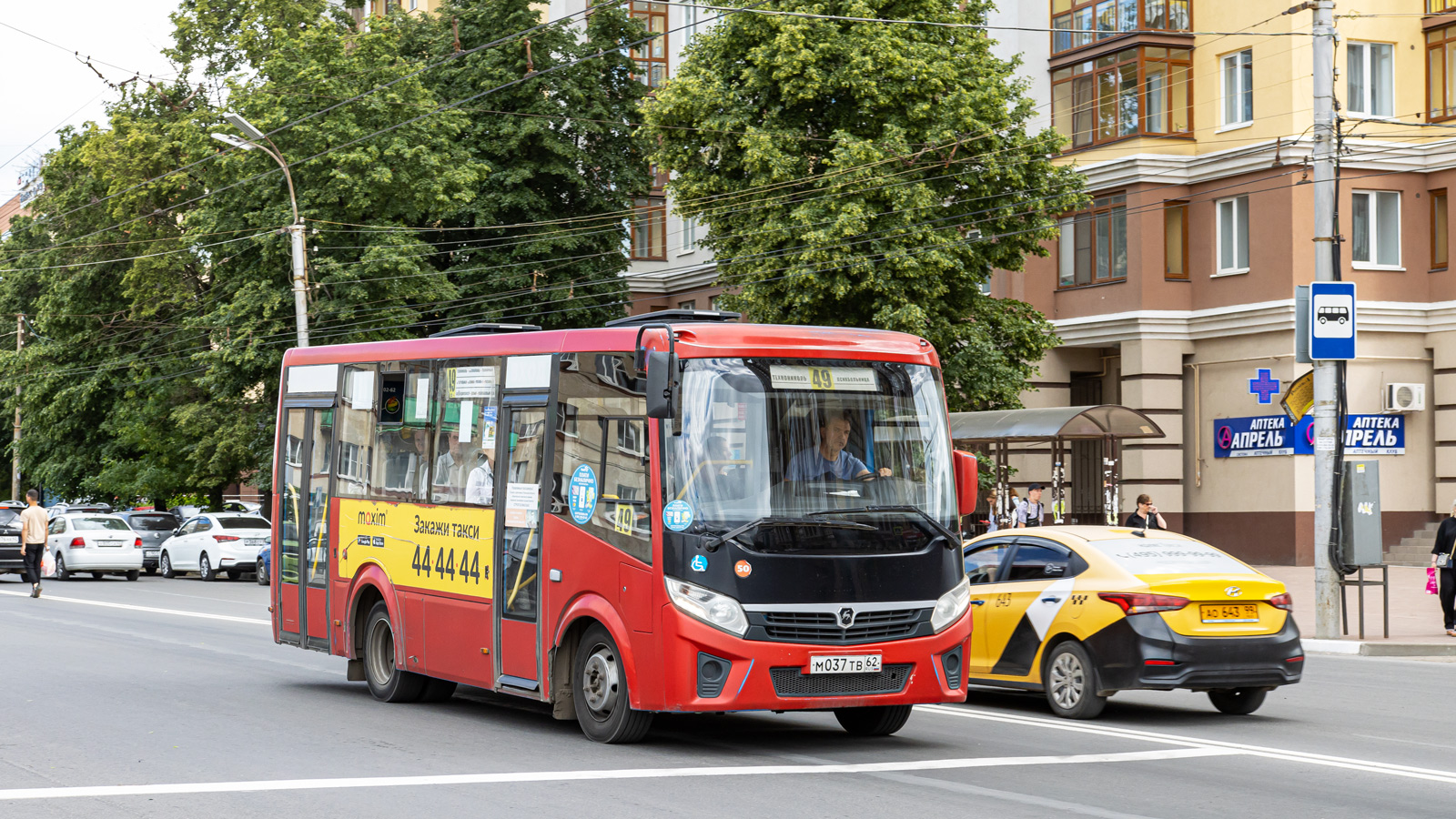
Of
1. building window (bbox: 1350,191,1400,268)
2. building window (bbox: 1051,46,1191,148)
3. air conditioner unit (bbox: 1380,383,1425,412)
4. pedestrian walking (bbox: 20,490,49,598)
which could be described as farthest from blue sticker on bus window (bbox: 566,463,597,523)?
building window (bbox: 1350,191,1400,268)

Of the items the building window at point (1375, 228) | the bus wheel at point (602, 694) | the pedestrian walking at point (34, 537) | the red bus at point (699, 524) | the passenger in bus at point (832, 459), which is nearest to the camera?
the red bus at point (699, 524)

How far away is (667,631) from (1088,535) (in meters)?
4.39

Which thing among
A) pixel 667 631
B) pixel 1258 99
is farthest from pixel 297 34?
pixel 667 631

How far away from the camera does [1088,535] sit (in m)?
13.0

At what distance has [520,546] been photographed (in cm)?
1146

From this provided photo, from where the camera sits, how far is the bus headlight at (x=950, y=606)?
10555mm

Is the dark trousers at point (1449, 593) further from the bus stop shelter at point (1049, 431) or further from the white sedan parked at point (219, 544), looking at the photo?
the white sedan parked at point (219, 544)

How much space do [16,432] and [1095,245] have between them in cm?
3806

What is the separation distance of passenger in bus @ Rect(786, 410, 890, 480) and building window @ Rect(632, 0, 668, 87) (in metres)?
38.5

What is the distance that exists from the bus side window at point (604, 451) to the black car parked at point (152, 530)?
32.7m

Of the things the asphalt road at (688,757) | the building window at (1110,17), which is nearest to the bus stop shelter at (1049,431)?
the building window at (1110,17)

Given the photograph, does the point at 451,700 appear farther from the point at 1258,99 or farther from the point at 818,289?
the point at 1258,99

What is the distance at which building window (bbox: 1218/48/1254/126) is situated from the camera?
1421 inches

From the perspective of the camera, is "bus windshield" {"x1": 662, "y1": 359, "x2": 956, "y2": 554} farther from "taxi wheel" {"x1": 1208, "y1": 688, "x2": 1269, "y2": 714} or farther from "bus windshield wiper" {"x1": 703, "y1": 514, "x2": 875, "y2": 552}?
"taxi wheel" {"x1": 1208, "y1": 688, "x2": 1269, "y2": 714}
